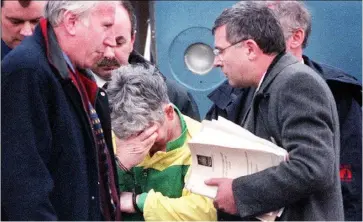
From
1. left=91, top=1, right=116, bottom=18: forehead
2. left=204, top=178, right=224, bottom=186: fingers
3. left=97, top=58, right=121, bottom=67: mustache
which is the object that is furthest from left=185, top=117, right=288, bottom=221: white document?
left=91, top=1, right=116, bottom=18: forehead

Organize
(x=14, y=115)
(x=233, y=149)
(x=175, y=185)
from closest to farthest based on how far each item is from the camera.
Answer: (x=14, y=115), (x=233, y=149), (x=175, y=185)

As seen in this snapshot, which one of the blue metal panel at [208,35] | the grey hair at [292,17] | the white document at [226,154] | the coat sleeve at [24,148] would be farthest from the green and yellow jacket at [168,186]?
the blue metal panel at [208,35]

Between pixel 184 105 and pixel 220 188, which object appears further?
pixel 184 105

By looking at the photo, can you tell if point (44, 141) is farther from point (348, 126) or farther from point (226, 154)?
point (348, 126)

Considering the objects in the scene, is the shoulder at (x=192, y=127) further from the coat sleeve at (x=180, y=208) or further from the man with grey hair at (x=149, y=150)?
the coat sleeve at (x=180, y=208)

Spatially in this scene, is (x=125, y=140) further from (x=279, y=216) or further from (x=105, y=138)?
(x=279, y=216)

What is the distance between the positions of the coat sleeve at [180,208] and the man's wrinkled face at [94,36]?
0.63m

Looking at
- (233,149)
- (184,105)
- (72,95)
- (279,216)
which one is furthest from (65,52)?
(184,105)

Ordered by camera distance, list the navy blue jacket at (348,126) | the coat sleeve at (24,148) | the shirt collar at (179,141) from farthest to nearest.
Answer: the navy blue jacket at (348,126) < the shirt collar at (179,141) < the coat sleeve at (24,148)

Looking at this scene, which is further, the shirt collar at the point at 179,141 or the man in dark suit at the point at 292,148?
the shirt collar at the point at 179,141

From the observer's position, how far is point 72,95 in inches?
121

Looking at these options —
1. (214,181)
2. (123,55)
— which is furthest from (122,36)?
(214,181)

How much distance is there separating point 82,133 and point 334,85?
1395mm

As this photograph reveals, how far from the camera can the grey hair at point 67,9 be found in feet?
10.3
